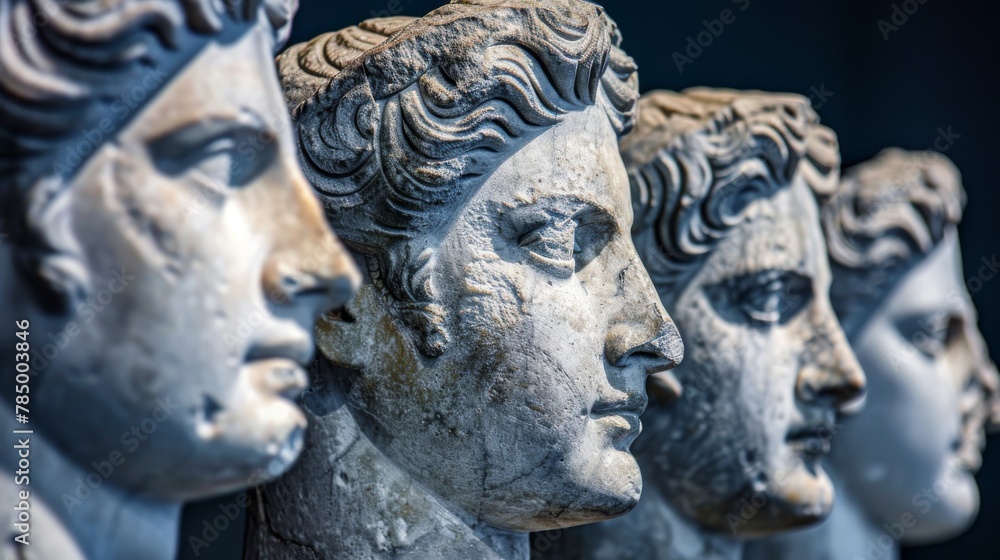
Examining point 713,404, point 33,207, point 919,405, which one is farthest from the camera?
point 919,405

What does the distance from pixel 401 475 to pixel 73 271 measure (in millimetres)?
841

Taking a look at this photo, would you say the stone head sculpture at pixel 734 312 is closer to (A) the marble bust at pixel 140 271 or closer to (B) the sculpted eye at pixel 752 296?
(B) the sculpted eye at pixel 752 296

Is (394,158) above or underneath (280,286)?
underneath

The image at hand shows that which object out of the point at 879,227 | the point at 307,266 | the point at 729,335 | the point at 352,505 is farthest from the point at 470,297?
the point at 879,227

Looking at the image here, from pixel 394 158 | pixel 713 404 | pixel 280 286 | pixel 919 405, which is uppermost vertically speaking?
pixel 280 286

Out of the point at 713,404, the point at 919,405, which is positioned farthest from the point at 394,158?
the point at 919,405

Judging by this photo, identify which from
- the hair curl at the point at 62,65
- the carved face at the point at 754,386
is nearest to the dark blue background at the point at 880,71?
the carved face at the point at 754,386

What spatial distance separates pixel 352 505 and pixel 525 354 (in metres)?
0.38

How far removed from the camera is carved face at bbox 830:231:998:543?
3307mm

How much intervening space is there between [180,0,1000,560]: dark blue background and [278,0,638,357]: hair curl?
158 centimetres

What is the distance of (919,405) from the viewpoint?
10.9 ft

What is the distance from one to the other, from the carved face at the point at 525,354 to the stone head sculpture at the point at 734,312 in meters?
0.59

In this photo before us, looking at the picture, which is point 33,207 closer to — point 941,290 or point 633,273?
point 633,273

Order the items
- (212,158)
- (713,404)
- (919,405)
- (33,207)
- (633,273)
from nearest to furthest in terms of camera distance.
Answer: (33,207), (212,158), (633,273), (713,404), (919,405)
